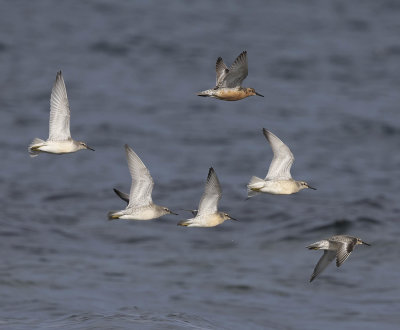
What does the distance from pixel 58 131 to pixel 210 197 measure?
2.61 metres

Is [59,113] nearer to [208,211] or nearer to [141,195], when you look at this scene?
[141,195]

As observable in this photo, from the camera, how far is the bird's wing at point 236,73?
15.6 m

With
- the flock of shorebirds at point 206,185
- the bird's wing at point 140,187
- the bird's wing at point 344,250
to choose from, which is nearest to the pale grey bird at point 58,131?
the flock of shorebirds at point 206,185

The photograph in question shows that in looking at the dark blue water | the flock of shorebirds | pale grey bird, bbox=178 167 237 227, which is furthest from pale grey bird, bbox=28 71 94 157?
the dark blue water

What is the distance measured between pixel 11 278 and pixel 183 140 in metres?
17.3

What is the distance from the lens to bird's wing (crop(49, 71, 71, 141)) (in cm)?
1573

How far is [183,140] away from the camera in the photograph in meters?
44.6

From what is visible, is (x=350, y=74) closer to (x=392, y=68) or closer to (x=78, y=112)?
(x=392, y=68)

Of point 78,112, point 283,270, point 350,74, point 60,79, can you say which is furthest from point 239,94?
point 350,74

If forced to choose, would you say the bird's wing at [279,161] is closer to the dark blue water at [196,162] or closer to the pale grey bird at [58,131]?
the pale grey bird at [58,131]

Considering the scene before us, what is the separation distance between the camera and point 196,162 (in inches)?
1599

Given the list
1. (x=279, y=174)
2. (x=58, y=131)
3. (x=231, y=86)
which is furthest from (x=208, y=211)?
(x=58, y=131)

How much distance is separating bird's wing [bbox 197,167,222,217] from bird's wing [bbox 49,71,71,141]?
2382 mm

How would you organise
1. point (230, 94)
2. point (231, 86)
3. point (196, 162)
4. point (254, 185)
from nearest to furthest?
1. point (254, 185)
2. point (230, 94)
3. point (231, 86)
4. point (196, 162)
